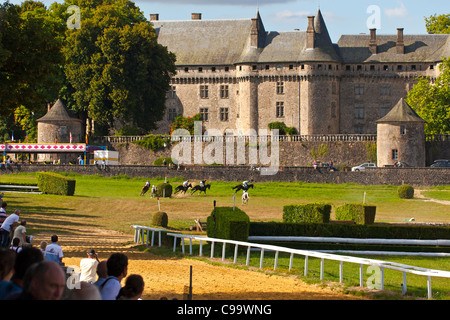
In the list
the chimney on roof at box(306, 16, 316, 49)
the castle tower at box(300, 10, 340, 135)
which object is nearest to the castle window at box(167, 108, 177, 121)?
the castle tower at box(300, 10, 340, 135)

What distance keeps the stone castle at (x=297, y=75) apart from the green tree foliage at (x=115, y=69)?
1226 centimetres

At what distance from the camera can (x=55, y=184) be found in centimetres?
4572

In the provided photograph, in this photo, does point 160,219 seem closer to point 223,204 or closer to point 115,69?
point 223,204

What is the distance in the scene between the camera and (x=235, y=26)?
8562 centimetres

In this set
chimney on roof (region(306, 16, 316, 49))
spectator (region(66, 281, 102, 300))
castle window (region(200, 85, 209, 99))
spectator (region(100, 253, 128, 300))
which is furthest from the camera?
castle window (region(200, 85, 209, 99))

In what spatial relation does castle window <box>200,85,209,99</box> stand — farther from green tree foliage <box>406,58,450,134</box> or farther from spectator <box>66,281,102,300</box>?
spectator <box>66,281,102,300</box>

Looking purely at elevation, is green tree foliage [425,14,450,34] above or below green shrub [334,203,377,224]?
above

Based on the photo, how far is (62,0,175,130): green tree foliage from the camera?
68250 millimetres

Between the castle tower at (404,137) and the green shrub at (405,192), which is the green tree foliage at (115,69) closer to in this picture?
the castle tower at (404,137)

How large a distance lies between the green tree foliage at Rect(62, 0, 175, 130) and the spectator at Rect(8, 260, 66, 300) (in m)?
61.0

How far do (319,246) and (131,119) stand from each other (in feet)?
159

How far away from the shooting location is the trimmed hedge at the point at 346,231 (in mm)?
26339

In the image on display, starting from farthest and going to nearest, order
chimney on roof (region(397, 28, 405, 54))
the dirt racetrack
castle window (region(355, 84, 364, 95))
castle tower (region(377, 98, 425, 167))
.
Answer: castle window (region(355, 84, 364, 95)), chimney on roof (region(397, 28, 405, 54)), castle tower (region(377, 98, 425, 167)), the dirt racetrack
